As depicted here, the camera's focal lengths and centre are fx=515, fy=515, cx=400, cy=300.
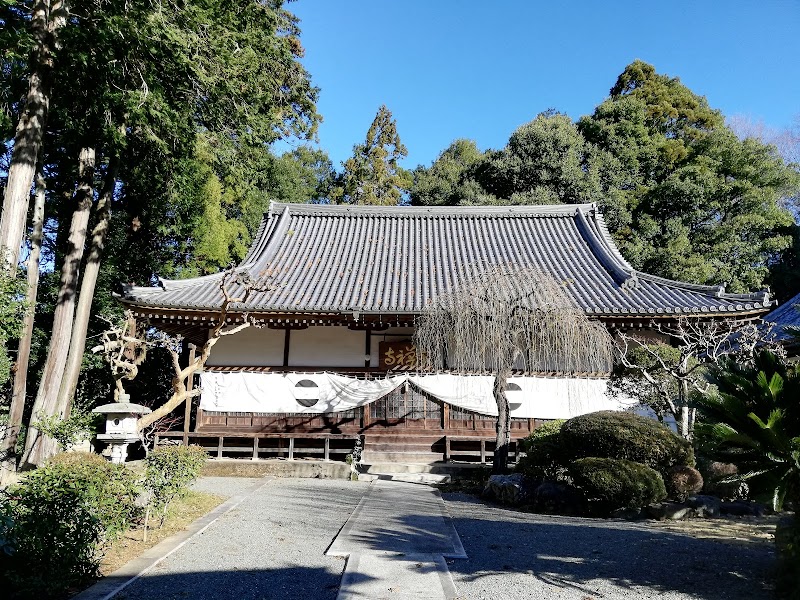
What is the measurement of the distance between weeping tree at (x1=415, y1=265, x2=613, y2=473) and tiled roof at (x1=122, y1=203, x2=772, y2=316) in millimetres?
1973

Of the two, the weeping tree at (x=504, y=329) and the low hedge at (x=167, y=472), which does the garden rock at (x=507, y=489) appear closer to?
the weeping tree at (x=504, y=329)

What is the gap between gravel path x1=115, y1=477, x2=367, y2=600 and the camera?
12.9 ft

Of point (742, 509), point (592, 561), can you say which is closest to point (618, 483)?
point (742, 509)

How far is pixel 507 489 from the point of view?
8375mm

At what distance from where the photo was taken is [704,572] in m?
4.44

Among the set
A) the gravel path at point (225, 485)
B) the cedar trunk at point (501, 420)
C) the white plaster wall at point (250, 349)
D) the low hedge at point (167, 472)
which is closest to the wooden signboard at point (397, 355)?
the white plaster wall at point (250, 349)

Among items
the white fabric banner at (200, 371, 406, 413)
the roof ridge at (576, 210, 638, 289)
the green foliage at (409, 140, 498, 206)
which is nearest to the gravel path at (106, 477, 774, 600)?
the white fabric banner at (200, 371, 406, 413)

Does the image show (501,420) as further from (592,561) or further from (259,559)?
(259,559)

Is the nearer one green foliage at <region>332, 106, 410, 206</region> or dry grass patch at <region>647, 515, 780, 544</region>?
dry grass patch at <region>647, 515, 780, 544</region>

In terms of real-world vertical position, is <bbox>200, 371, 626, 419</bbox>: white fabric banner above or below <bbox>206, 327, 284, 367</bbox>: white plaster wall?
below

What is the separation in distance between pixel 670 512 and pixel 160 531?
656cm

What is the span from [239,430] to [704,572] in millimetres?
9658

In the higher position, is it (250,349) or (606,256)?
(606,256)

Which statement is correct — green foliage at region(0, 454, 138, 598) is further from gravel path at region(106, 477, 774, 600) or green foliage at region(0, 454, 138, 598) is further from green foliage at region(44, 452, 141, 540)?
gravel path at region(106, 477, 774, 600)
